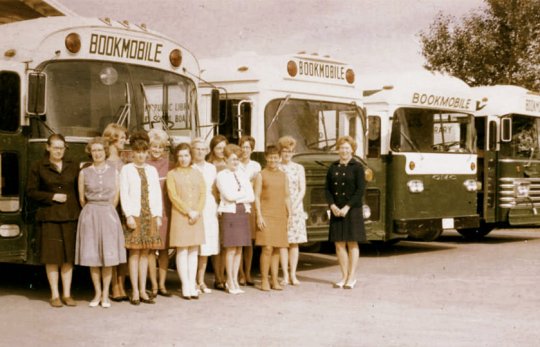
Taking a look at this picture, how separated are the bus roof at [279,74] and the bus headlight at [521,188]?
4.95m

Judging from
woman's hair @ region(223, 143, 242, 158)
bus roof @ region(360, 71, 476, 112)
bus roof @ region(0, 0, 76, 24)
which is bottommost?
woman's hair @ region(223, 143, 242, 158)

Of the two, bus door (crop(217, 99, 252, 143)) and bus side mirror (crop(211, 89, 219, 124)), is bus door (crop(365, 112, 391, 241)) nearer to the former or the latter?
bus door (crop(217, 99, 252, 143))

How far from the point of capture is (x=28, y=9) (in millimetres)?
18172

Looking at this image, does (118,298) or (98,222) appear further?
(118,298)

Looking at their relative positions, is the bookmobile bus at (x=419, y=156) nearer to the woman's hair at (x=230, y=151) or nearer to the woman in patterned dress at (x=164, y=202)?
the woman's hair at (x=230, y=151)

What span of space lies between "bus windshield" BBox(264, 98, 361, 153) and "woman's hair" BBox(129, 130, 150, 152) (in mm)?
2640

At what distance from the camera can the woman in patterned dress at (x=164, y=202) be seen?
889cm

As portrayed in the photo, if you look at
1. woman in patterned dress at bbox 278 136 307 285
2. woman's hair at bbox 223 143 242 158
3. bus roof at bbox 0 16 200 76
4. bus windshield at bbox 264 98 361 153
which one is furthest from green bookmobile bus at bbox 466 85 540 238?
bus roof at bbox 0 16 200 76

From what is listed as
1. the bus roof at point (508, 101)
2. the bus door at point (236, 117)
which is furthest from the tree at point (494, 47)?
the bus door at point (236, 117)

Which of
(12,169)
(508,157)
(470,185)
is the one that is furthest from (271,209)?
(508,157)

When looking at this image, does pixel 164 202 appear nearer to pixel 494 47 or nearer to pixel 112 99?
pixel 112 99

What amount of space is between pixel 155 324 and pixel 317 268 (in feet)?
15.4

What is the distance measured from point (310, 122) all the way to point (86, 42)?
3574 millimetres

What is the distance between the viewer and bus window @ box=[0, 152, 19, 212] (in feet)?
27.5
